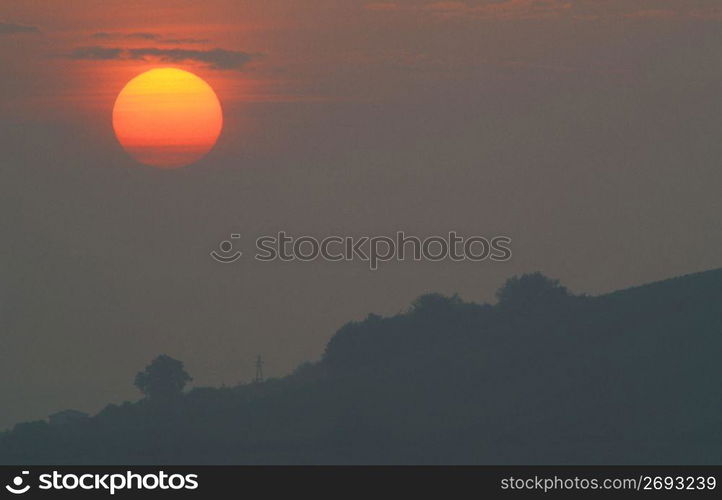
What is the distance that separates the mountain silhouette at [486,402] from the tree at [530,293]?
0.63 feet

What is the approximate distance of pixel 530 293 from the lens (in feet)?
607

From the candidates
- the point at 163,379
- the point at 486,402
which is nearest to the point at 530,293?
the point at 486,402

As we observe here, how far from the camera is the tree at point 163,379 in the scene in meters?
182

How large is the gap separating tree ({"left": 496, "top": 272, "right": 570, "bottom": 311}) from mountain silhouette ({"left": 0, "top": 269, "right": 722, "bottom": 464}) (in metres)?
0.19

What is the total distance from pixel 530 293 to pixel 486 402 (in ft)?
97.4

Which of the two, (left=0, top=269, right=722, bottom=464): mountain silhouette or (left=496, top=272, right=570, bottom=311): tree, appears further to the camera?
(left=496, top=272, right=570, bottom=311): tree

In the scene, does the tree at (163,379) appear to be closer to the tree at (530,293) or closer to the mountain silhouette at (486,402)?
the mountain silhouette at (486,402)

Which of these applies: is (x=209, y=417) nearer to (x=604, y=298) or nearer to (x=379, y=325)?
(x=379, y=325)

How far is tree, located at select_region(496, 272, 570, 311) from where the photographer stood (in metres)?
182

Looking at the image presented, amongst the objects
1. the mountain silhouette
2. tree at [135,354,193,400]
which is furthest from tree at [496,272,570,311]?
tree at [135,354,193,400]

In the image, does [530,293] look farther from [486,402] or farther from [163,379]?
[163,379]

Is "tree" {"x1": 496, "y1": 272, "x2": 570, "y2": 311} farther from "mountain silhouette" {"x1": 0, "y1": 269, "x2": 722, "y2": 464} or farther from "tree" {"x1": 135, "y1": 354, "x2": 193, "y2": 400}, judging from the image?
"tree" {"x1": 135, "y1": 354, "x2": 193, "y2": 400}
